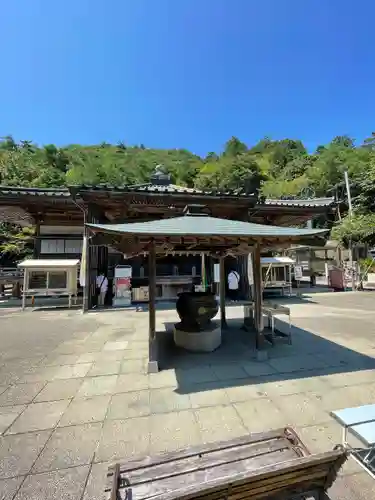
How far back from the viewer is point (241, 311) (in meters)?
9.04

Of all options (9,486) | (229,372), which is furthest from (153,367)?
(9,486)

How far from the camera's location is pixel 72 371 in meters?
4.16

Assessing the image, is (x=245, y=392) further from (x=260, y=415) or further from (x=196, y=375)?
(x=196, y=375)

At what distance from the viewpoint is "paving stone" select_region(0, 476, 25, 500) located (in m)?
1.84

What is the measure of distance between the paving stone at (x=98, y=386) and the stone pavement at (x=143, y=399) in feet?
0.05

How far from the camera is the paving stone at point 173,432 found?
7.62 ft

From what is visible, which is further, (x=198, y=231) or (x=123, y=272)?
(x=123, y=272)

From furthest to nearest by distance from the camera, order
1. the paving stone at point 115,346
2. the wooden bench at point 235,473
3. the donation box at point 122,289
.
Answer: the donation box at point 122,289 → the paving stone at point 115,346 → the wooden bench at point 235,473

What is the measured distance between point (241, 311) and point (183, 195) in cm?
471

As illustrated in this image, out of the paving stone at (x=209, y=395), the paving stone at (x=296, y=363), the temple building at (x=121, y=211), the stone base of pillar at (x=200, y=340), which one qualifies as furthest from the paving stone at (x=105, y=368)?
the temple building at (x=121, y=211)

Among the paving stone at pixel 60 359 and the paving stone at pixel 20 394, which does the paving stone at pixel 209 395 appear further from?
the paving stone at pixel 60 359

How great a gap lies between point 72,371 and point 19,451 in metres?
A: 1.88

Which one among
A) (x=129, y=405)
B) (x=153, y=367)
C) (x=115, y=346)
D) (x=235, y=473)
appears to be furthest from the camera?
(x=115, y=346)

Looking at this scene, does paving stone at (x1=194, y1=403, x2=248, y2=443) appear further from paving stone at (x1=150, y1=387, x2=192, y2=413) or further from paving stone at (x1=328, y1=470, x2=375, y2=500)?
paving stone at (x1=328, y1=470, x2=375, y2=500)
